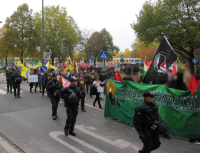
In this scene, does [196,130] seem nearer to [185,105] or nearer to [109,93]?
[185,105]

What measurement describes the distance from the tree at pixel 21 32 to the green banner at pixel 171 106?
2587 centimetres

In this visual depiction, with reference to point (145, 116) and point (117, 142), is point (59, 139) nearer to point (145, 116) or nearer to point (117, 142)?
point (117, 142)

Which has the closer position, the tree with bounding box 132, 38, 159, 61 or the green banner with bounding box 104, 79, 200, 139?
the green banner with bounding box 104, 79, 200, 139

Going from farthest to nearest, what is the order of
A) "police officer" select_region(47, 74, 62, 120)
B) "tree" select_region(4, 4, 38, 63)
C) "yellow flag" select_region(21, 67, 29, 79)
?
"tree" select_region(4, 4, 38, 63)
"yellow flag" select_region(21, 67, 29, 79)
"police officer" select_region(47, 74, 62, 120)

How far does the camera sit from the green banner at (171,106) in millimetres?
5098

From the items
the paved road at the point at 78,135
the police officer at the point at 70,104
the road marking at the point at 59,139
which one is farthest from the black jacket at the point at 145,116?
the police officer at the point at 70,104

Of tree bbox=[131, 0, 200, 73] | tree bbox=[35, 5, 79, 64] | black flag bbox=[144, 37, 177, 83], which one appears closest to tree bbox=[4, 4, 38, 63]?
tree bbox=[35, 5, 79, 64]

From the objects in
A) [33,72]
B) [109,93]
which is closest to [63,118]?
[109,93]

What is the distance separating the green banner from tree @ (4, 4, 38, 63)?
84.9ft

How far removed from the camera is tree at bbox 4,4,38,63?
94.5 feet

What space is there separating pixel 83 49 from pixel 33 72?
22778 mm

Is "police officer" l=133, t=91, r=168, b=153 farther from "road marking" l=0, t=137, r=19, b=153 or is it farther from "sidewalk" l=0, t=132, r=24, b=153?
"road marking" l=0, t=137, r=19, b=153

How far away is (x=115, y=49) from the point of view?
185 feet

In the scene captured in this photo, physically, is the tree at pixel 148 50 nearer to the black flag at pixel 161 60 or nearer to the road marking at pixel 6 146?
the black flag at pixel 161 60
